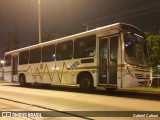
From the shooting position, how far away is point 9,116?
9.40 metres

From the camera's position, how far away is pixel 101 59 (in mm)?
15289

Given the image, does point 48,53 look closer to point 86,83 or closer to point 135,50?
point 86,83

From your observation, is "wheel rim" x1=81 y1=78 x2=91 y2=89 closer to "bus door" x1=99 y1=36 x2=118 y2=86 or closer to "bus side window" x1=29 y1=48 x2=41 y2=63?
"bus door" x1=99 y1=36 x2=118 y2=86

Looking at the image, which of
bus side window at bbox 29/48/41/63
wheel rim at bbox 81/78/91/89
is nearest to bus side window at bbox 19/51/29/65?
bus side window at bbox 29/48/41/63

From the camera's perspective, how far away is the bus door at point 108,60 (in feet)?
47.1

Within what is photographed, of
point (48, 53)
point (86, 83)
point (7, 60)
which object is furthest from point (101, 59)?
point (7, 60)

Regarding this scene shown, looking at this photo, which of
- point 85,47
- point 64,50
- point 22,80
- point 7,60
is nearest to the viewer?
point 85,47

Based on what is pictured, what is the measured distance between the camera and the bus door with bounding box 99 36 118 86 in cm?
1436

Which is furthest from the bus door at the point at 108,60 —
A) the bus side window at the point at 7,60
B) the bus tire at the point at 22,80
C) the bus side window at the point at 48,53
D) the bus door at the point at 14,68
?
the bus side window at the point at 7,60

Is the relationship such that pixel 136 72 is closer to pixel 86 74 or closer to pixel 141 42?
pixel 141 42

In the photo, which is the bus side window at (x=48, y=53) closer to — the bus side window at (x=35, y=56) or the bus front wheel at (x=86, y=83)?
the bus side window at (x=35, y=56)

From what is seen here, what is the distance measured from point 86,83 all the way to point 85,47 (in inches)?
78.0

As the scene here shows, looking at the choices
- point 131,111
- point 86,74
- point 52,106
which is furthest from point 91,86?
point 131,111

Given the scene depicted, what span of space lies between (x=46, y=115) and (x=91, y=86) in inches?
264
